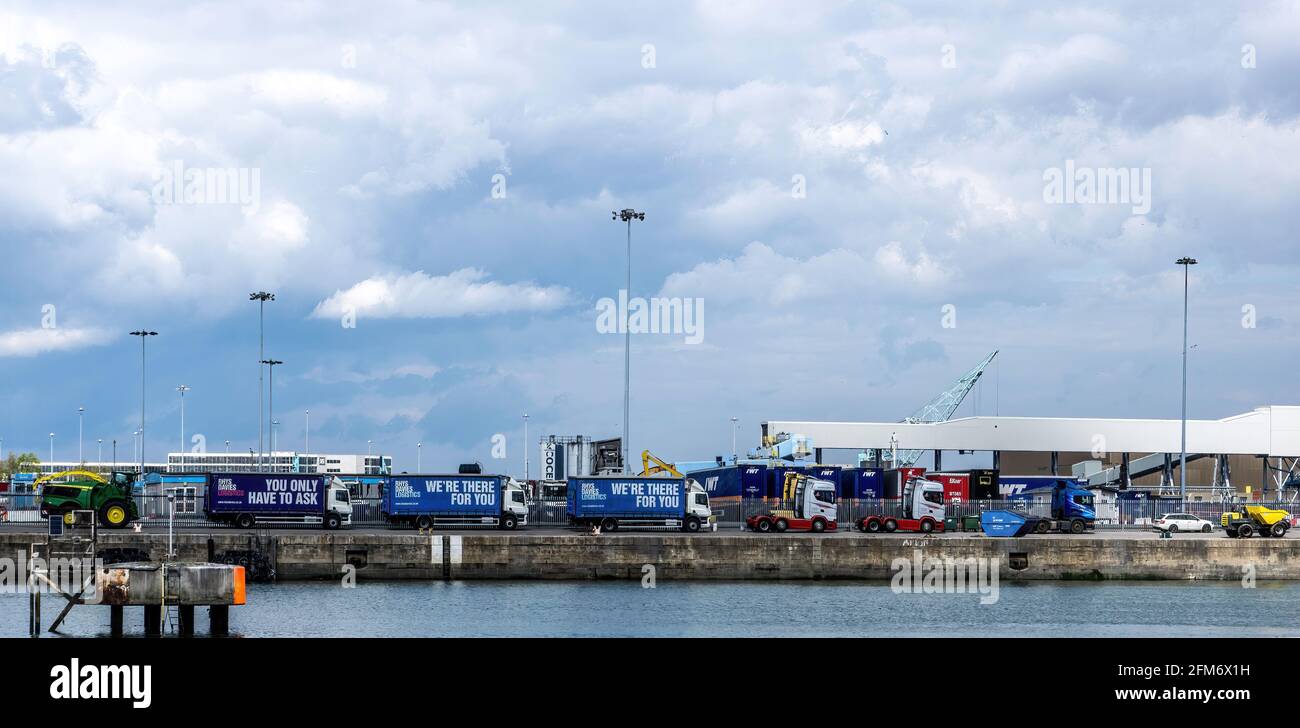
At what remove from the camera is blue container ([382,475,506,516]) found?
235 feet

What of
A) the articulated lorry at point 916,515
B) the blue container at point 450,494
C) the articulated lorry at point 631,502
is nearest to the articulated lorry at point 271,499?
the blue container at point 450,494

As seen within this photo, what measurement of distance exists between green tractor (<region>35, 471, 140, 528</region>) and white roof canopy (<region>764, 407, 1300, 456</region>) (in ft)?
197

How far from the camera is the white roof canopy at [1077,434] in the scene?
112m

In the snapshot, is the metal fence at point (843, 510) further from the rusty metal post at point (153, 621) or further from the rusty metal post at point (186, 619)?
the rusty metal post at point (153, 621)

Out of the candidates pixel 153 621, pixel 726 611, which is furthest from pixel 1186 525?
pixel 153 621

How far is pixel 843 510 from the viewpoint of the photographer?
73.6 metres

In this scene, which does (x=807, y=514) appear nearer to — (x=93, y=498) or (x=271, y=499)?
(x=271, y=499)

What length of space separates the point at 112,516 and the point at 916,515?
40.2 m

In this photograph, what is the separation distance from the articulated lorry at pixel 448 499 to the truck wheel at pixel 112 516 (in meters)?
13.2

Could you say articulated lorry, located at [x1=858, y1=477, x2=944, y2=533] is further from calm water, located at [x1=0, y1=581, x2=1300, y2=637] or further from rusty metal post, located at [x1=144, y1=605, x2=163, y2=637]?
rusty metal post, located at [x1=144, y1=605, x2=163, y2=637]
